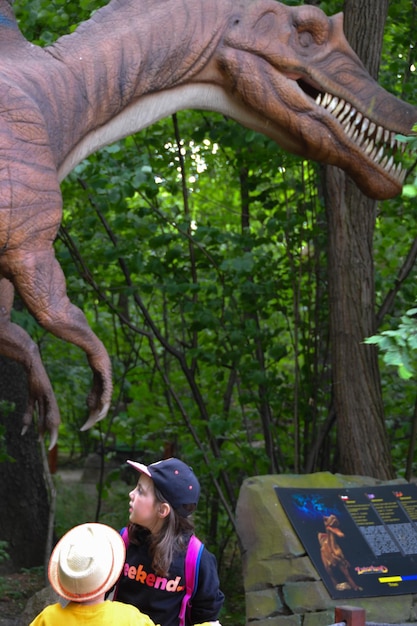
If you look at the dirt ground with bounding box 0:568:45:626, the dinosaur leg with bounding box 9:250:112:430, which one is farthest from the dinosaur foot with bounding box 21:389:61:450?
the dirt ground with bounding box 0:568:45:626

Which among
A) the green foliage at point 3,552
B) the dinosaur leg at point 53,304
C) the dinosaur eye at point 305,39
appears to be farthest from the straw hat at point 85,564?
the green foliage at point 3,552

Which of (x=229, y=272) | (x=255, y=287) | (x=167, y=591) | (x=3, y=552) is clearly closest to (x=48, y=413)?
(x=167, y=591)

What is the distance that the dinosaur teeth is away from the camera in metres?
3.88

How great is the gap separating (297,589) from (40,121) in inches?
79.4

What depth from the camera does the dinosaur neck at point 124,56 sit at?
343 cm

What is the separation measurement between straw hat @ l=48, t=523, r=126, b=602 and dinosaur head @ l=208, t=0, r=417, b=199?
2164 mm

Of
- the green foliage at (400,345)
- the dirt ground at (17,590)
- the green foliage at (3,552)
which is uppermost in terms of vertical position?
the green foliage at (400,345)

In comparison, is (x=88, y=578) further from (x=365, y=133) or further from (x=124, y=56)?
(x=365, y=133)

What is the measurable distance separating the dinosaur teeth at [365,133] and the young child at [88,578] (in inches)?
90.3

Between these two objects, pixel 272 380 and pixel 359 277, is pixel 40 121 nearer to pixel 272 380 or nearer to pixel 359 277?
pixel 359 277

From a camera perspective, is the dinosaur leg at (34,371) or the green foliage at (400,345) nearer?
the green foliage at (400,345)

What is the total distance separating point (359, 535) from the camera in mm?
3971

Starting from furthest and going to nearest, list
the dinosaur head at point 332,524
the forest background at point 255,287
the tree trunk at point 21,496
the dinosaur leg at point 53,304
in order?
the tree trunk at point 21,496
the forest background at point 255,287
the dinosaur head at point 332,524
the dinosaur leg at point 53,304

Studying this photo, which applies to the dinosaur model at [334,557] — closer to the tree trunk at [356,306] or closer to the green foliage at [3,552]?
the tree trunk at [356,306]
